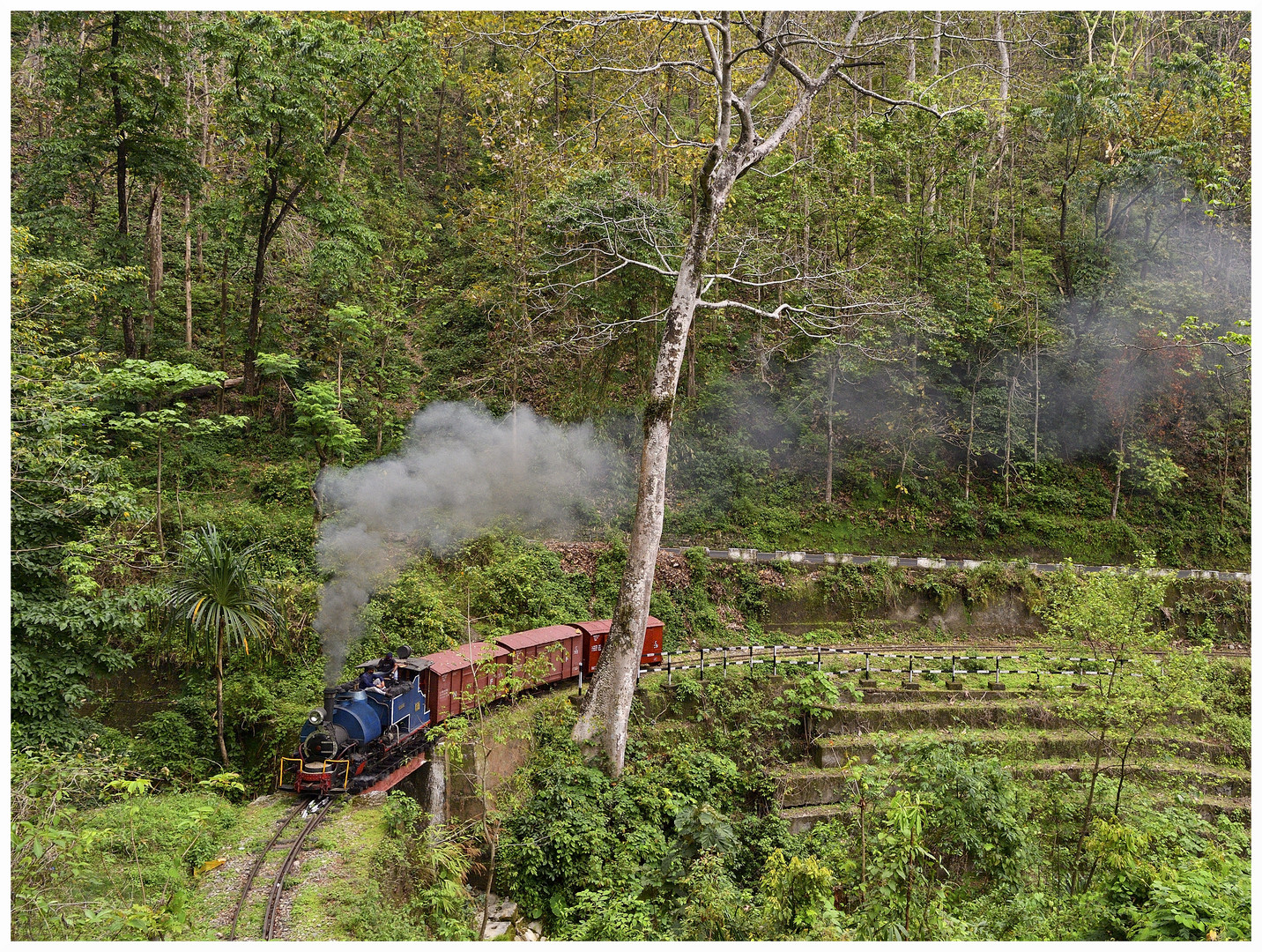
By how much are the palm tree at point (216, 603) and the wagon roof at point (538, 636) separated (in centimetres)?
397

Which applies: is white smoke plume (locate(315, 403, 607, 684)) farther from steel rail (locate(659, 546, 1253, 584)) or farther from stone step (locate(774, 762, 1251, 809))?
stone step (locate(774, 762, 1251, 809))

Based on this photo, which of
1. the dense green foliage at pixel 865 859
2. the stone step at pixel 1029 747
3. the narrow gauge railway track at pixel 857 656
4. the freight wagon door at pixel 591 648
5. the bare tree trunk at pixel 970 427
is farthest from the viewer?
the bare tree trunk at pixel 970 427

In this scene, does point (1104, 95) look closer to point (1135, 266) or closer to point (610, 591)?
point (1135, 266)

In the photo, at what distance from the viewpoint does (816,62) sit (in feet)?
67.9

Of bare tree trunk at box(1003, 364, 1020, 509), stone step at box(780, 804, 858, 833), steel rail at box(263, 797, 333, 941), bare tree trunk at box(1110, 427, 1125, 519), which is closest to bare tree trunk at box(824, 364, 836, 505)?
bare tree trunk at box(1003, 364, 1020, 509)

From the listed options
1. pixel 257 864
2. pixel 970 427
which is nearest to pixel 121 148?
pixel 257 864

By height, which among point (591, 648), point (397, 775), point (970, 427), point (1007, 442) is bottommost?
point (397, 775)

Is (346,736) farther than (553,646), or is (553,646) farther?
(553,646)

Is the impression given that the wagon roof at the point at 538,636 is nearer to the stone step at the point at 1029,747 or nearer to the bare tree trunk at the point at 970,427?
the stone step at the point at 1029,747

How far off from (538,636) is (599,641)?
1.52 m

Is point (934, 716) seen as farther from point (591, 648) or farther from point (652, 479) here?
point (652, 479)

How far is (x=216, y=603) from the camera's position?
10.0 meters

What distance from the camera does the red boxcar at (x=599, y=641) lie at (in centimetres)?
1391

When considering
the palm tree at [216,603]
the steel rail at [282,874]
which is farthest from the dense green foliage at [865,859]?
the palm tree at [216,603]
